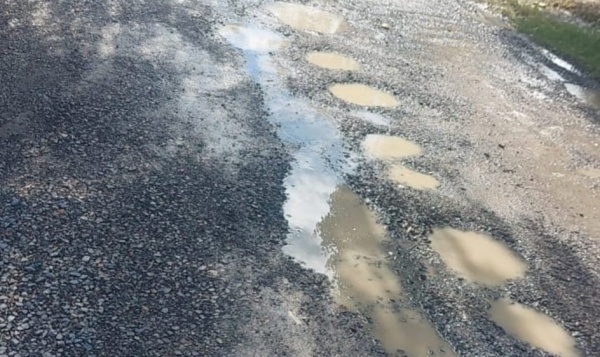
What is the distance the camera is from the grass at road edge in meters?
11.5

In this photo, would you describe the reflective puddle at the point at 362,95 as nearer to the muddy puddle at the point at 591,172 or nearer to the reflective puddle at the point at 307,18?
the reflective puddle at the point at 307,18

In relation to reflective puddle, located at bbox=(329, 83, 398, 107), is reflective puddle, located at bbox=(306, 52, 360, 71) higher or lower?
lower

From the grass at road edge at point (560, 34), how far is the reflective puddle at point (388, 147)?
4.58 metres

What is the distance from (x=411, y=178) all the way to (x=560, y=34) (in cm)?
650

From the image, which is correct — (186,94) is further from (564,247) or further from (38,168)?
(564,247)

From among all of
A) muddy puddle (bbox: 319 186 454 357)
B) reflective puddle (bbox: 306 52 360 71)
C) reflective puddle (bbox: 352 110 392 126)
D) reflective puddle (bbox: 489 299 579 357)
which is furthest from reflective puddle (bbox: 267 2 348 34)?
reflective puddle (bbox: 489 299 579 357)

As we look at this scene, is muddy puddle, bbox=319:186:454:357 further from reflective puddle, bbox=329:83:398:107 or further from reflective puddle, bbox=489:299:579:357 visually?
reflective puddle, bbox=329:83:398:107

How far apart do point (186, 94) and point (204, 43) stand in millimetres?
1745

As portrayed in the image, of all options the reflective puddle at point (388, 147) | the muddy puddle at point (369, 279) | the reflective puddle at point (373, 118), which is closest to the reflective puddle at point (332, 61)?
the reflective puddle at point (373, 118)

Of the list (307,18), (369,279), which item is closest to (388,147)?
(369,279)

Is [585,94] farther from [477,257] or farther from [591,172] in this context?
[477,257]

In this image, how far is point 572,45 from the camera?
1195cm

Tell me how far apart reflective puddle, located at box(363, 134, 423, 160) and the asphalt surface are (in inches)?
6.3

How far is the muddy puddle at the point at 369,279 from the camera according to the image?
5.27m
